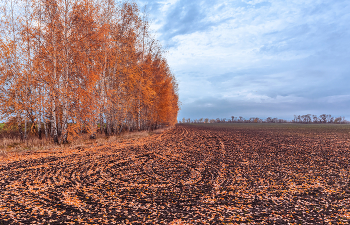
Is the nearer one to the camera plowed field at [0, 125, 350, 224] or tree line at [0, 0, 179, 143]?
plowed field at [0, 125, 350, 224]

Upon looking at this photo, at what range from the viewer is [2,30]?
20406 millimetres

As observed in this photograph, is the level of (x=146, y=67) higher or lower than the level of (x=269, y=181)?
higher

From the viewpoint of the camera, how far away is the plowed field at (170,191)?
618 cm

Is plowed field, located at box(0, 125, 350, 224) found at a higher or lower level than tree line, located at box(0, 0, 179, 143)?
lower

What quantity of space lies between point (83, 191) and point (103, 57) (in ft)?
62.2

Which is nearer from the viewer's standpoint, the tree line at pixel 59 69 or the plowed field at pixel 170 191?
the plowed field at pixel 170 191

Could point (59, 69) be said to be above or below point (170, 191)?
above

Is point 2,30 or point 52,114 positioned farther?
point 2,30

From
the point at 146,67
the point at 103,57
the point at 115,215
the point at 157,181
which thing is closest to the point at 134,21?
the point at 146,67

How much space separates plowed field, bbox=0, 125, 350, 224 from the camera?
20.3 feet

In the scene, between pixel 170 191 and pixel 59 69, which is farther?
pixel 59 69

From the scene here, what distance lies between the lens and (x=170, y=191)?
827cm

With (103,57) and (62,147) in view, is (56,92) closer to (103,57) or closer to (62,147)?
(62,147)

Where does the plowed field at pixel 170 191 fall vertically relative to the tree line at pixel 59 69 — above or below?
below
